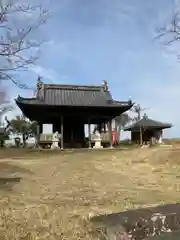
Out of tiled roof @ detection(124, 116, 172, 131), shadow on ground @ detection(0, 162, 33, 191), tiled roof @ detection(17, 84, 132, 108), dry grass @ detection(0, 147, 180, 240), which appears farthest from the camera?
tiled roof @ detection(124, 116, 172, 131)

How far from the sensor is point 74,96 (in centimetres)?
3256

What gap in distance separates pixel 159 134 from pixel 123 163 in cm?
2967

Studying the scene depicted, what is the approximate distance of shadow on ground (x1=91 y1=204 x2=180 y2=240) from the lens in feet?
15.3

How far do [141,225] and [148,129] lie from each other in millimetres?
40892

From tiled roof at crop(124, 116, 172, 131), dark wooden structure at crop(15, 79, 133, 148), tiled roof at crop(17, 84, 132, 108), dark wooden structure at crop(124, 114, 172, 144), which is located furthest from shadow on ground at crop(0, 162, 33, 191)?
dark wooden structure at crop(124, 114, 172, 144)

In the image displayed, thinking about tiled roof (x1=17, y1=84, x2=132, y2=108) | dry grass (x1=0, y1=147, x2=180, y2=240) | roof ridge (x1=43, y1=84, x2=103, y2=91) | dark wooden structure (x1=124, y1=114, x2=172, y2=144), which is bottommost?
dry grass (x1=0, y1=147, x2=180, y2=240)

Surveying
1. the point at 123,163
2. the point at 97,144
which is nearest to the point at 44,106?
the point at 97,144

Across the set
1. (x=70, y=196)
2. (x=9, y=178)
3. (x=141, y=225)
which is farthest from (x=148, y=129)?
(x=141, y=225)

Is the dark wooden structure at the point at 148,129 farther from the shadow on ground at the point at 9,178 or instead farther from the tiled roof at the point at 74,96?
the shadow on ground at the point at 9,178

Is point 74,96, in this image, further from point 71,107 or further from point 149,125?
point 149,125

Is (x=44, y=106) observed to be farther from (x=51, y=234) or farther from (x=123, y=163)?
(x=51, y=234)

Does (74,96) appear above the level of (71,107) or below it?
above

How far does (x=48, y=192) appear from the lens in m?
8.85

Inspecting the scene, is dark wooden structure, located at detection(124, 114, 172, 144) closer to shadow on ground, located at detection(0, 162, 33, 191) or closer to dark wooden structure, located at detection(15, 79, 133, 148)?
dark wooden structure, located at detection(15, 79, 133, 148)
